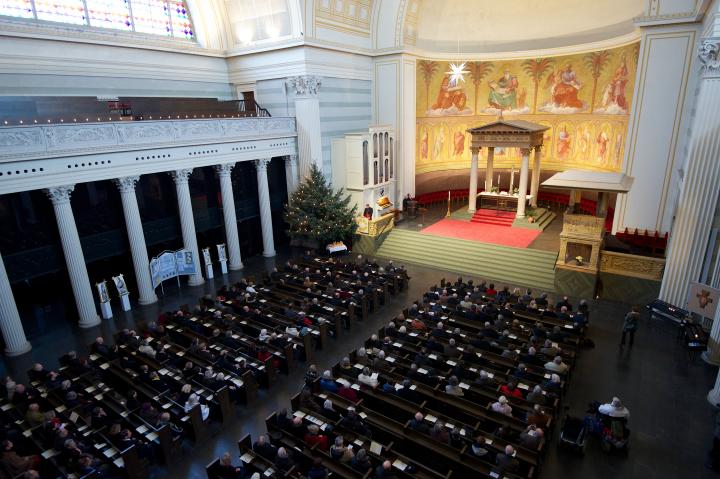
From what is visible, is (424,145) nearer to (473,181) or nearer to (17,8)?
(473,181)

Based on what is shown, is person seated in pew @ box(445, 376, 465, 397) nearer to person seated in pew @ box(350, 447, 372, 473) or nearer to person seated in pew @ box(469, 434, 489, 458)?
person seated in pew @ box(469, 434, 489, 458)

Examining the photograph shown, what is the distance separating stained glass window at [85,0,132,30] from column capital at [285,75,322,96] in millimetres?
7217

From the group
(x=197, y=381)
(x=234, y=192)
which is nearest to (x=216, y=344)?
(x=197, y=381)

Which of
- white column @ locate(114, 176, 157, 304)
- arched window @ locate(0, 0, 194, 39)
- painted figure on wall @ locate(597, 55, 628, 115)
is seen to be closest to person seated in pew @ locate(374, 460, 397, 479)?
white column @ locate(114, 176, 157, 304)

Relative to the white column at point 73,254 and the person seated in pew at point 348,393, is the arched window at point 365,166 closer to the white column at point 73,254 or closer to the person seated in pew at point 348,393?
the white column at point 73,254

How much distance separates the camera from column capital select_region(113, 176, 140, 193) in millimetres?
14954

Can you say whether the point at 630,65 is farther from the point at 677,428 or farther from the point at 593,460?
the point at 593,460

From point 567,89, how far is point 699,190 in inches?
534

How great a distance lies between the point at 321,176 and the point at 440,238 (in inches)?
251

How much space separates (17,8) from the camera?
15586 mm

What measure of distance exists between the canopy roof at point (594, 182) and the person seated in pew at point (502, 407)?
28.9 feet

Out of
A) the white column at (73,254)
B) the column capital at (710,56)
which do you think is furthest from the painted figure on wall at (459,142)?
the white column at (73,254)

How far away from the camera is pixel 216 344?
40.2ft

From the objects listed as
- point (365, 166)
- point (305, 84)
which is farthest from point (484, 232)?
point (305, 84)
